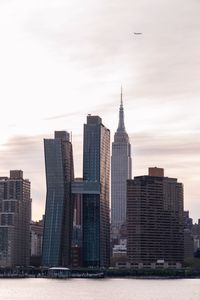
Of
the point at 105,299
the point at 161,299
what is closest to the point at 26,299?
the point at 105,299

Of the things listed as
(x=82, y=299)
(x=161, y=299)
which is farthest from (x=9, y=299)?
(x=161, y=299)

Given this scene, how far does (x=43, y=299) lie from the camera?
196m

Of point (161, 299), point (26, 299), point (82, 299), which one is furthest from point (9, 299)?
point (161, 299)

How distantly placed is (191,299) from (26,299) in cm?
3597

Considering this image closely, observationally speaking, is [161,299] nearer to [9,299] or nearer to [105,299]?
[105,299]

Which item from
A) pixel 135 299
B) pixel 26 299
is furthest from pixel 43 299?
pixel 135 299

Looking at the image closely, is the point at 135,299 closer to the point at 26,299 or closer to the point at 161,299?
the point at 161,299

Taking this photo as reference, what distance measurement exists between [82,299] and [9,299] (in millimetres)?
15970

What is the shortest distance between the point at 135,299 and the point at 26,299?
78.3 ft

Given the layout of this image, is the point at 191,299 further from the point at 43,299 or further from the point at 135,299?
the point at 43,299

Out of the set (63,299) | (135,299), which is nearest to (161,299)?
(135,299)

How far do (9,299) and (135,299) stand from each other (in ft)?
90.5

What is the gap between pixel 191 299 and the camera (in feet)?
643

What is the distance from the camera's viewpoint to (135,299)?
198375 millimetres
